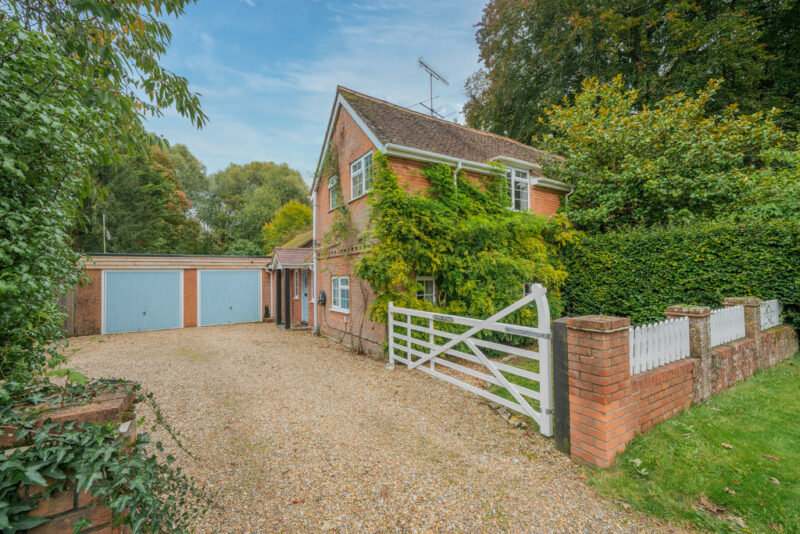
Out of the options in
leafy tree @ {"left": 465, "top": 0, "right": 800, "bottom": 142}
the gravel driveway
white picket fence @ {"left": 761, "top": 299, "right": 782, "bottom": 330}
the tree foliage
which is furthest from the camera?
leafy tree @ {"left": 465, "top": 0, "right": 800, "bottom": 142}

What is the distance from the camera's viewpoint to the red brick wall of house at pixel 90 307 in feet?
42.5

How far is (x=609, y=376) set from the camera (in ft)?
10.7

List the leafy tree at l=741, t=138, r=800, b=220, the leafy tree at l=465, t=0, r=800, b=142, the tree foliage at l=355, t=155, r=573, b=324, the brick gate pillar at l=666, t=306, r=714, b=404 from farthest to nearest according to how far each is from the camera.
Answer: the leafy tree at l=465, t=0, r=800, b=142, the leafy tree at l=741, t=138, r=800, b=220, the tree foliage at l=355, t=155, r=573, b=324, the brick gate pillar at l=666, t=306, r=714, b=404

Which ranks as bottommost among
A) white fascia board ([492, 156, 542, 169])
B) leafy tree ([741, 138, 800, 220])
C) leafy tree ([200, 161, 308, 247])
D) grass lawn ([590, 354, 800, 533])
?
grass lawn ([590, 354, 800, 533])

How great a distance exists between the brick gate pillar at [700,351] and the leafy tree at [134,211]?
84.8ft

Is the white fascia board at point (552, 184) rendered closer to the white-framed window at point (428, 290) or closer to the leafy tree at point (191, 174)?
the white-framed window at point (428, 290)

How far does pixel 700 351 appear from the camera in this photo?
4.49 meters

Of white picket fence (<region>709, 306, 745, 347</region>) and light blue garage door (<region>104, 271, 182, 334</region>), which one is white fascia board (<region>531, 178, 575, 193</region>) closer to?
white picket fence (<region>709, 306, 745, 347</region>)

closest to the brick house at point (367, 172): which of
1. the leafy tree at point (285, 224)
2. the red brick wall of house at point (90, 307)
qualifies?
the red brick wall of house at point (90, 307)

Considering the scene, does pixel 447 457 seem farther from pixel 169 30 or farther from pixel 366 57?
pixel 366 57

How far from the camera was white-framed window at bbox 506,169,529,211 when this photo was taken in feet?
34.6

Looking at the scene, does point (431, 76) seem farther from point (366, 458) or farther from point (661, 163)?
point (366, 458)

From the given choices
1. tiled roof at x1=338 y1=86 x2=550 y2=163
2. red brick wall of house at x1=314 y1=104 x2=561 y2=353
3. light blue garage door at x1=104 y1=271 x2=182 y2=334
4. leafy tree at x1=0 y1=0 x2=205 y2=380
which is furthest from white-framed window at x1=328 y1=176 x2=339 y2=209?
light blue garage door at x1=104 y1=271 x2=182 y2=334

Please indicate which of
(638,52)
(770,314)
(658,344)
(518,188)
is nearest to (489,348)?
(658,344)
